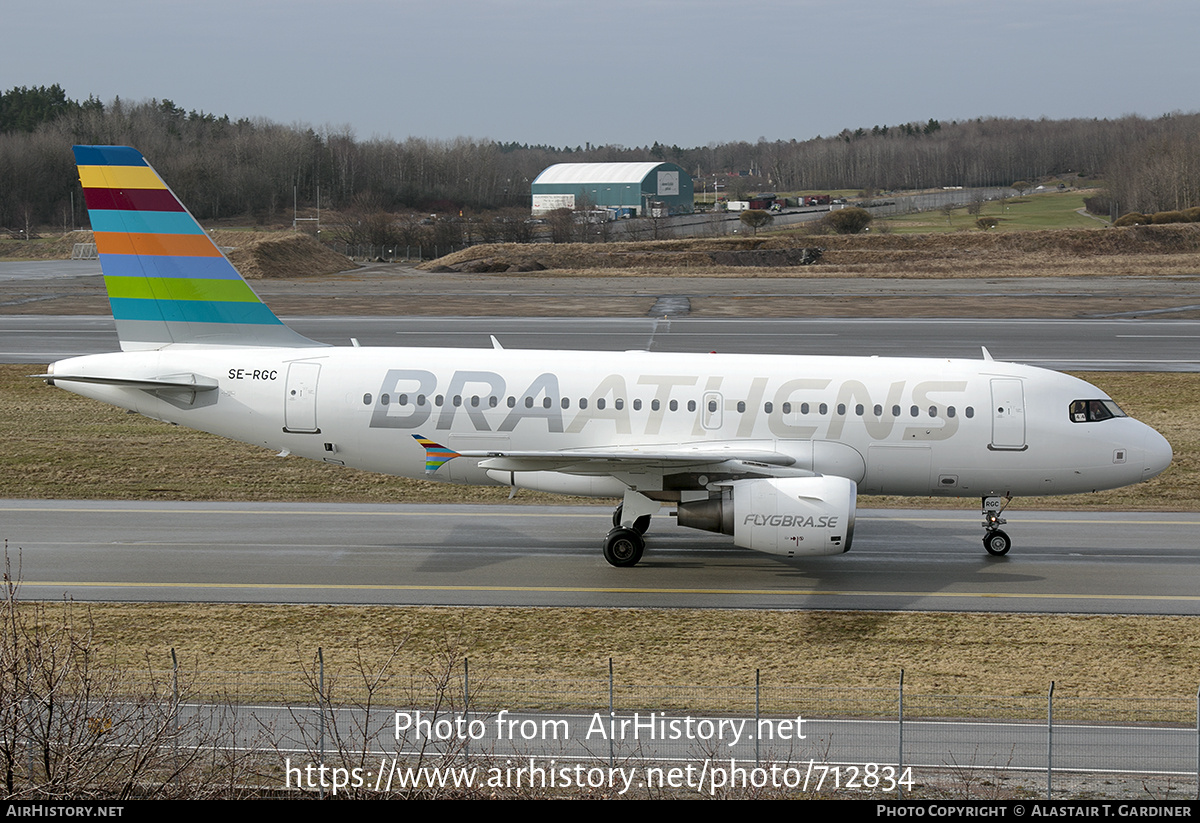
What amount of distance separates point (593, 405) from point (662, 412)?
163 centimetres

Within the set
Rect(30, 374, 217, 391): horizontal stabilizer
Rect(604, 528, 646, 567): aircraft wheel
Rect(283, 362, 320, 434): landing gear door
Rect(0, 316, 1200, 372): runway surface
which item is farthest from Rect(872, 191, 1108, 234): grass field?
Rect(30, 374, 217, 391): horizontal stabilizer

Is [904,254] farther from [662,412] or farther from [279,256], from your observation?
[662,412]

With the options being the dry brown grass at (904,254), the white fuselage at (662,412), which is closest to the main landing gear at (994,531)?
the white fuselage at (662,412)

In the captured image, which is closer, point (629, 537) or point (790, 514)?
point (790, 514)

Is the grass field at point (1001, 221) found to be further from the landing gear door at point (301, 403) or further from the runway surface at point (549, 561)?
the landing gear door at point (301, 403)

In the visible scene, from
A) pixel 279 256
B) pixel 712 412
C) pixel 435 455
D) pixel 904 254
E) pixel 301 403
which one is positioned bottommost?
pixel 435 455

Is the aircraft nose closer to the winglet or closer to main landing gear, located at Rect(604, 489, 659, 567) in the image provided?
main landing gear, located at Rect(604, 489, 659, 567)

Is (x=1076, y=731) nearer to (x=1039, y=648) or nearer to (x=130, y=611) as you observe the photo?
(x=1039, y=648)

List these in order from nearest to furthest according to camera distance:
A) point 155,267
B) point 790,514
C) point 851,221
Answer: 1. point 790,514
2. point 155,267
3. point 851,221

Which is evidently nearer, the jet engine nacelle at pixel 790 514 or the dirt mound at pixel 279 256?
the jet engine nacelle at pixel 790 514

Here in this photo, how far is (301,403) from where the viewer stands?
26.0 m

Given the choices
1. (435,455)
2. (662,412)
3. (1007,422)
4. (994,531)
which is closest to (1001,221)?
(994,531)

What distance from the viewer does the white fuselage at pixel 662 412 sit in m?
25.5

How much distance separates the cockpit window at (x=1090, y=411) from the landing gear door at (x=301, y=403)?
1798 centimetres
